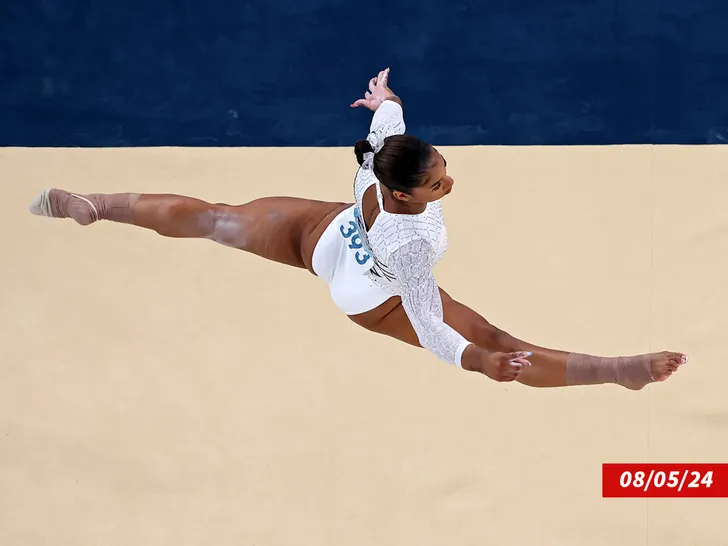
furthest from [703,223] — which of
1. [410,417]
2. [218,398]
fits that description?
[218,398]

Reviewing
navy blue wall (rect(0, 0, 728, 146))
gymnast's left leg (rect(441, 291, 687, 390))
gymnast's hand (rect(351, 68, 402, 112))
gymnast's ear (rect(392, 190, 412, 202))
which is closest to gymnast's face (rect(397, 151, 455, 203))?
gymnast's ear (rect(392, 190, 412, 202))

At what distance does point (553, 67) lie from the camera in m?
3.92

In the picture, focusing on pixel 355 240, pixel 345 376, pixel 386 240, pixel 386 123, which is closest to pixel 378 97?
pixel 386 123

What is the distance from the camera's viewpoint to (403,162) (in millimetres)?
2578

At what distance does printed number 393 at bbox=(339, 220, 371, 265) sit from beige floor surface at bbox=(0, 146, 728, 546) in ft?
2.42

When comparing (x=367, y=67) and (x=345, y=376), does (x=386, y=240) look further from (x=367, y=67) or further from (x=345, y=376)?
(x=367, y=67)

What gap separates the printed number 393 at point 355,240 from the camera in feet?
10.3

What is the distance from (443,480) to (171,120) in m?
1.78

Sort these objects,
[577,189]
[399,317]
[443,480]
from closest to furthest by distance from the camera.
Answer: [399,317] < [443,480] < [577,189]

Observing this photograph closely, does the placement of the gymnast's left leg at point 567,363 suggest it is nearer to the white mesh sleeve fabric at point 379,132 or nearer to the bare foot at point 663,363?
the bare foot at point 663,363

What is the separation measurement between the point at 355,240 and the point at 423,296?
50 cm

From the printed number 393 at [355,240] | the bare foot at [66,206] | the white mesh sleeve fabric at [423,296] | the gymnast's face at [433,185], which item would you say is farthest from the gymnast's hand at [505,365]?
the bare foot at [66,206]

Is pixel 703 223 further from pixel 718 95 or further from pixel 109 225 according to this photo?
pixel 109 225

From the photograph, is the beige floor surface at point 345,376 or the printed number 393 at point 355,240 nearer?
the printed number 393 at point 355,240
